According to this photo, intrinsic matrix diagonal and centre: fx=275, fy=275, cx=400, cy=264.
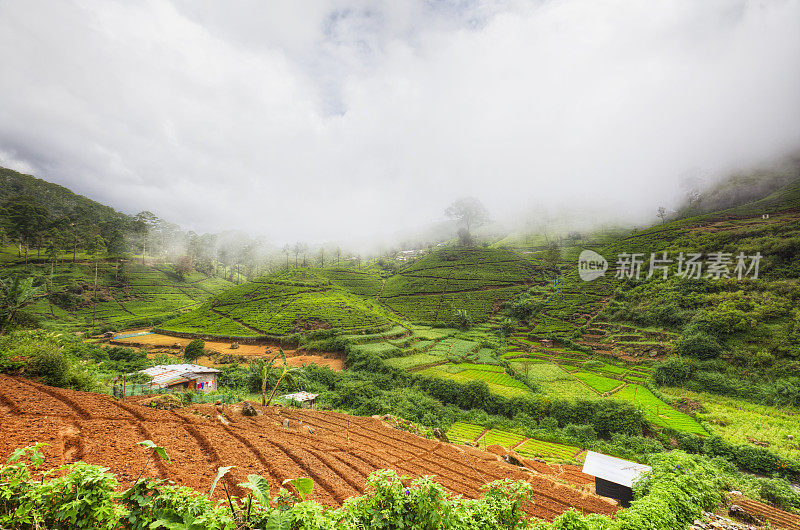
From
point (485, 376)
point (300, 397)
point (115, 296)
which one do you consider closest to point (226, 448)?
point (300, 397)

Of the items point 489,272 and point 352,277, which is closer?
point 489,272

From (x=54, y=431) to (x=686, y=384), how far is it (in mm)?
45289

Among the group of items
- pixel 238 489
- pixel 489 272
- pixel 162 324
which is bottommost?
pixel 162 324

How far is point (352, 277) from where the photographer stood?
7600 cm

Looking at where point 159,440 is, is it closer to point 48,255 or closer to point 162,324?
point 162,324

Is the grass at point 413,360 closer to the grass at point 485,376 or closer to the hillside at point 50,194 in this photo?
the grass at point 485,376

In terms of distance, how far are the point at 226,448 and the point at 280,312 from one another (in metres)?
46.0

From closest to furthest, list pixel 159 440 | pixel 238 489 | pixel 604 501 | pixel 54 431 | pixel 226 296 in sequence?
pixel 238 489, pixel 54 431, pixel 159 440, pixel 604 501, pixel 226 296

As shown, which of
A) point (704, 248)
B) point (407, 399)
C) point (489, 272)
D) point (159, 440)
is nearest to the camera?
point (159, 440)

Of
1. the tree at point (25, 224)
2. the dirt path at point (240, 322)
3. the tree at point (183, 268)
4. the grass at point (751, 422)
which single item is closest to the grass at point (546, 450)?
the grass at point (751, 422)

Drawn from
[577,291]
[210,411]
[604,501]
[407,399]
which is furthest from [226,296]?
[577,291]

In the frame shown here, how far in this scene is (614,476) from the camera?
46.3 ft

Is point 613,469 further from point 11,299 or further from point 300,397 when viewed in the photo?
point 11,299

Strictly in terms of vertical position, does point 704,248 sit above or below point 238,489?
above
